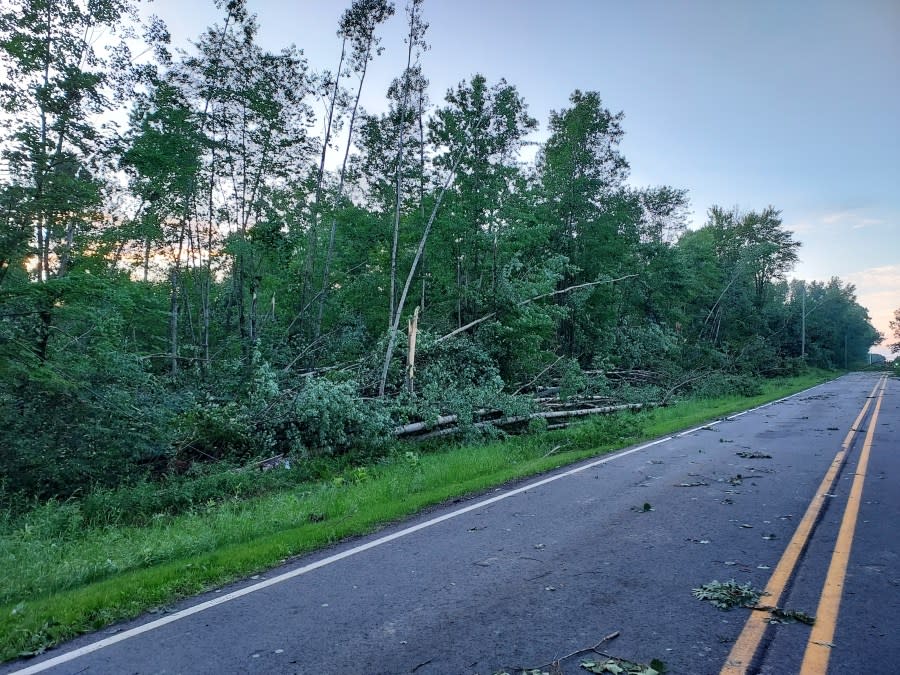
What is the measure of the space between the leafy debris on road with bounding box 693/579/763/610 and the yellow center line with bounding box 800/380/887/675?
432 millimetres

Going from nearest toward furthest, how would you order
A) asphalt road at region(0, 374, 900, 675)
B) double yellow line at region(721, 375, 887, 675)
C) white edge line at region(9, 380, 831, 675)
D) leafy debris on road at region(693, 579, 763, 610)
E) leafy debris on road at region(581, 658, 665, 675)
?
leafy debris on road at region(581, 658, 665, 675) → double yellow line at region(721, 375, 887, 675) → asphalt road at region(0, 374, 900, 675) → white edge line at region(9, 380, 831, 675) → leafy debris on road at region(693, 579, 763, 610)

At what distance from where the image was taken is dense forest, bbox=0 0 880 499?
9.01 metres

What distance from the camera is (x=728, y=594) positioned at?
13.4 ft

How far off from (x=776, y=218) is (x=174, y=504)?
222 ft

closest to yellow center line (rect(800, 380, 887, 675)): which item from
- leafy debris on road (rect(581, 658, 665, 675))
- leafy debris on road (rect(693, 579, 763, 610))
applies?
leafy debris on road (rect(693, 579, 763, 610))

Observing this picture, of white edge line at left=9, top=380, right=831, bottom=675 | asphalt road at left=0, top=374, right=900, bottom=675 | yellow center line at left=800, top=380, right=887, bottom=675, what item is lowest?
white edge line at left=9, top=380, right=831, bottom=675

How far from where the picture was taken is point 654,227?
4438cm

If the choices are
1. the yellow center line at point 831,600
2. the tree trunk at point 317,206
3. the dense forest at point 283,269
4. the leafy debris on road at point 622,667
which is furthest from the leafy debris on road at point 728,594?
the tree trunk at point 317,206

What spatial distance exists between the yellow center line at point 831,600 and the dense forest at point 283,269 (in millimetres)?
8620

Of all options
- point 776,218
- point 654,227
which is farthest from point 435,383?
point 776,218

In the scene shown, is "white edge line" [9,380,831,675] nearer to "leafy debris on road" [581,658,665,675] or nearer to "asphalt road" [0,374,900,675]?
"asphalt road" [0,374,900,675]

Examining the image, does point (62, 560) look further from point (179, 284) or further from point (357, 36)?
point (357, 36)

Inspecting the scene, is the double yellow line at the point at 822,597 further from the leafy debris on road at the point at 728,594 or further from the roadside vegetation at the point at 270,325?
the roadside vegetation at the point at 270,325

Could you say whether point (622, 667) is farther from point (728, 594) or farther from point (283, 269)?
point (283, 269)
